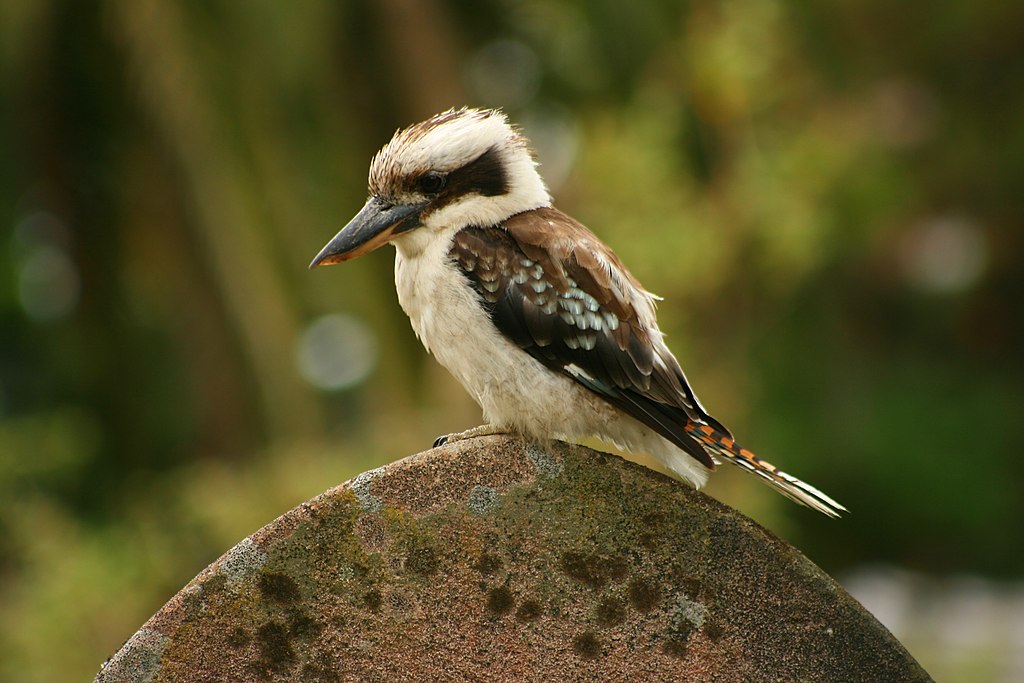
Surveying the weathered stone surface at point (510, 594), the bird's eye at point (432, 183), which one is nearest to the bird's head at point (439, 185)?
the bird's eye at point (432, 183)

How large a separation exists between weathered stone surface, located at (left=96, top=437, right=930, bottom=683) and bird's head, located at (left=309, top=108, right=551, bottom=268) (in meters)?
1.01

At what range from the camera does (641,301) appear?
336 cm

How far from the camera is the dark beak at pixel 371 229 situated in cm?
318

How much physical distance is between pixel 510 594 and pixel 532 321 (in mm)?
933

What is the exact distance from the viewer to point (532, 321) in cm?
313

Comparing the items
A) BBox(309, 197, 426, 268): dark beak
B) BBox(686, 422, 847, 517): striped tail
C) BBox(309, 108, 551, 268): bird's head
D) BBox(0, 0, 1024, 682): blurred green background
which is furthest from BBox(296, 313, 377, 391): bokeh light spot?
BBox(686, 422, 847, 517): striped tail

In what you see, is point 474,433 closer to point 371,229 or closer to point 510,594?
point 371,229

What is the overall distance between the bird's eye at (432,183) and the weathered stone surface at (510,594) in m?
1.09

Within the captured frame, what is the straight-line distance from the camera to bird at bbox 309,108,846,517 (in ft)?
10.1

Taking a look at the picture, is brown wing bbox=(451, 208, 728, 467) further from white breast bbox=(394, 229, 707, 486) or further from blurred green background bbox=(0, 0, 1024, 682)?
blurred green background bbox=(0, 0, 1024, 682)

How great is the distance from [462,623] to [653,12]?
7169 mm

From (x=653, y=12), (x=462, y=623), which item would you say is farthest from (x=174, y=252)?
(x=462, y=623)

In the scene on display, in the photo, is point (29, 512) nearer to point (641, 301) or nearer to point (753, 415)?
point (753, 415)

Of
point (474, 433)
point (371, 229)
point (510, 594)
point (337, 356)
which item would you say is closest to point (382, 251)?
point (337, 356)
